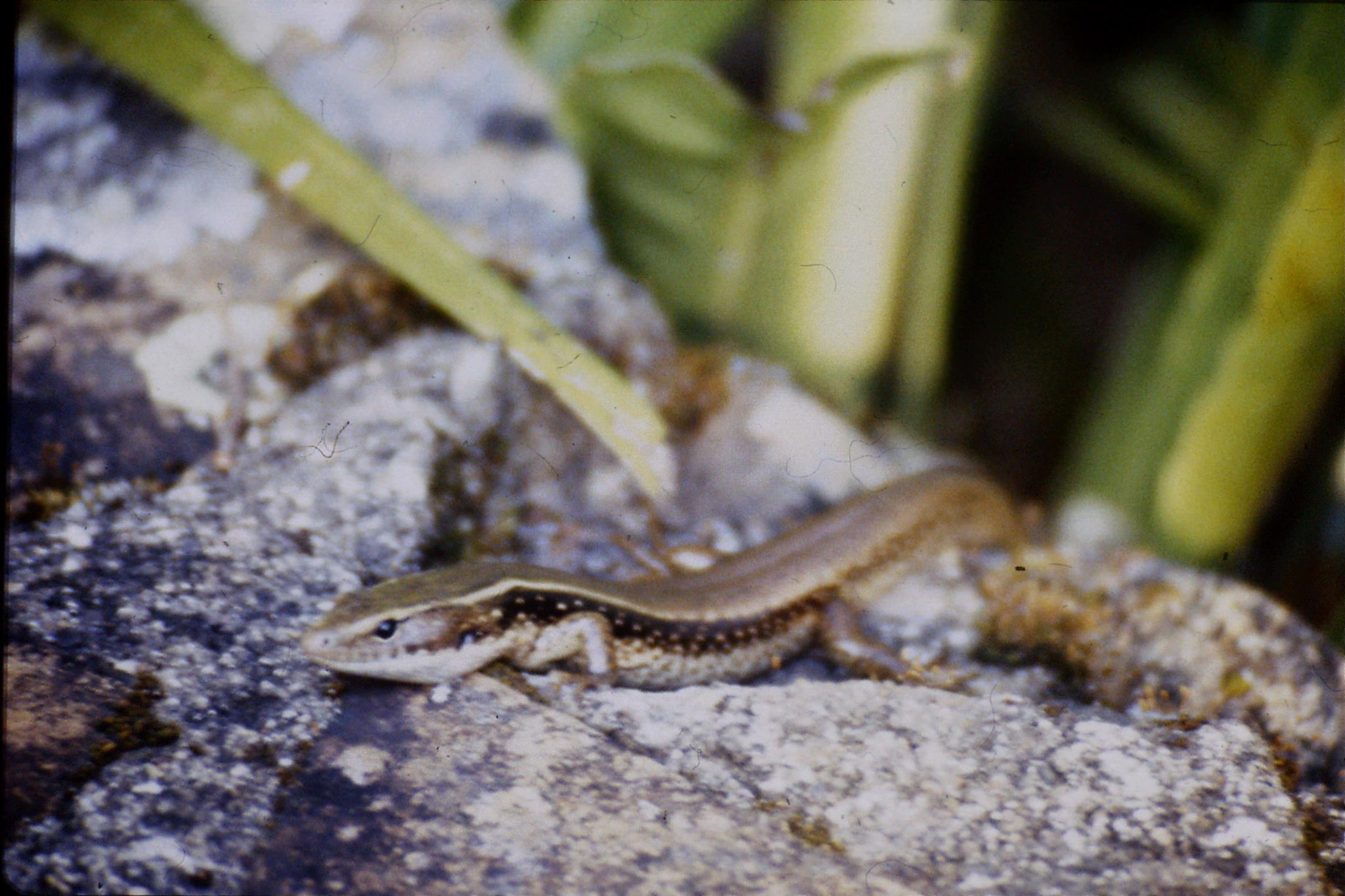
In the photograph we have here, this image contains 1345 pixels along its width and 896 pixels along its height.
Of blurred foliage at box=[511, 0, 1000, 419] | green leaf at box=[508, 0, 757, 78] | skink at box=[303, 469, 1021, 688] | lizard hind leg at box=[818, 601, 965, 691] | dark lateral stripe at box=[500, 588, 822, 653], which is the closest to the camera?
skink at box=[303, 469, 1021, 688]

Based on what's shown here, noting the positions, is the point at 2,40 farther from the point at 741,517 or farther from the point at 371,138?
the point at 741,517

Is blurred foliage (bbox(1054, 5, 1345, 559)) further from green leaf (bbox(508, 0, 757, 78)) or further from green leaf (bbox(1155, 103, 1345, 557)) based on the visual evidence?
green leaf (bbox(508, 0, 757, 78))

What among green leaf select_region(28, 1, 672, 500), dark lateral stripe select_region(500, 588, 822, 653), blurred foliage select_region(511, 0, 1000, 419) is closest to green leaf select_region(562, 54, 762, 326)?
blurred foliage select_region(511, 0, 1000, 419)

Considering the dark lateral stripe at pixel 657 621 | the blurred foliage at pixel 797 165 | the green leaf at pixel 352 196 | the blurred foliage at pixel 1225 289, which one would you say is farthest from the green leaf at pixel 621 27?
the dark lateral stripe at pixel 657 621

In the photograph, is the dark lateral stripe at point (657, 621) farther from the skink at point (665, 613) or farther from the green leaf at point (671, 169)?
the green leaf at point (671, 169)

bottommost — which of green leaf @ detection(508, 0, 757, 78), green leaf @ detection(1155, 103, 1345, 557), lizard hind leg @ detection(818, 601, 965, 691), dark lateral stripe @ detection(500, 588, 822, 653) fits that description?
lizard hind leg @ detection(818, 601, 965, 691)

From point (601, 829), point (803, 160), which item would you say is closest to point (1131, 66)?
point (803, 160)
